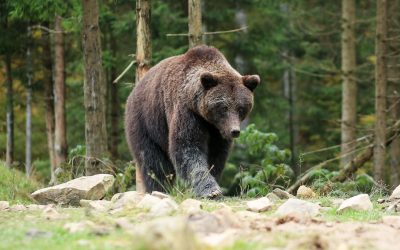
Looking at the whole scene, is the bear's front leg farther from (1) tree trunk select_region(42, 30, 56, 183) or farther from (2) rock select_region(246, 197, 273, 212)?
(1) tree trunk select_region(42, 30, 56, 183)

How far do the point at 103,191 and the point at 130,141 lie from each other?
2249 mm

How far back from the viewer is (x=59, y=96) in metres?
21.1

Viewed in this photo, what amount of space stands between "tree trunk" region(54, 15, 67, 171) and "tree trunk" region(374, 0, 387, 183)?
28.4 ft

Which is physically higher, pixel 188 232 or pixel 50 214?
pixel 188 232

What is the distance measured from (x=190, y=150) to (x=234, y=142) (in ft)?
23.2

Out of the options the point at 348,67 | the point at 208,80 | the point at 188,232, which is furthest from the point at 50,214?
the point at 348,67

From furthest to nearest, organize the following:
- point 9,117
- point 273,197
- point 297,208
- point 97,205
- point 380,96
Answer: point 9,117
point 380,96
point 273,197
point 97,205
point 297,208

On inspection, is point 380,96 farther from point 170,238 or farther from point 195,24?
point 170,238

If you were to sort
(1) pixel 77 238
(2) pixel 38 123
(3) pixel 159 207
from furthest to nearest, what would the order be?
(2) pixel 38 123
(3) pixel 159 207
(1) pixel 77 238

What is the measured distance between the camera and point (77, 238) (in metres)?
5.71

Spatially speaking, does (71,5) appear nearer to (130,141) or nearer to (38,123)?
(130,141)

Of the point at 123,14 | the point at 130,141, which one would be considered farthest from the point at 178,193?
the point at 123,14

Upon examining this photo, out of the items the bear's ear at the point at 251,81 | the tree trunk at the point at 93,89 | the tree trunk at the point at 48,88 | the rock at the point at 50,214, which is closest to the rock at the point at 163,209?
the rock at the point at 50,214

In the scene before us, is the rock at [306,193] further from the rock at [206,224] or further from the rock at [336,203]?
the rock at [206,224]
